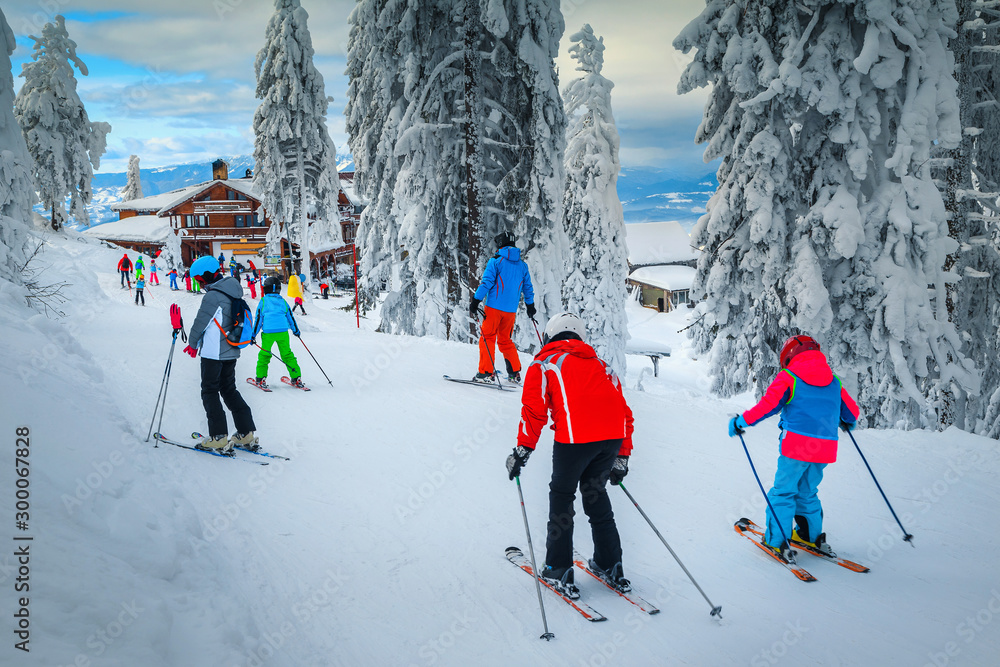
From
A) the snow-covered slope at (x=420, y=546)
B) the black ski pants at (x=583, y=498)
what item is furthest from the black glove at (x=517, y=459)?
the snow-covered slope at (x=420, y=546)

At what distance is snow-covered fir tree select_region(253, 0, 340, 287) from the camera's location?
1155 inches

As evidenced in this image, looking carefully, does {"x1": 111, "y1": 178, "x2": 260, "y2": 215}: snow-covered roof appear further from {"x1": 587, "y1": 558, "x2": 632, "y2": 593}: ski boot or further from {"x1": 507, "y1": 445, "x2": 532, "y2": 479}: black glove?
{"x1": 587, "y1": 558, "x2": 632, "y2": 593}: ski boot

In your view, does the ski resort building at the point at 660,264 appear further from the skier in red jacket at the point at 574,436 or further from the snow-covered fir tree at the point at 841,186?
the skier in red jacket at the point at 574,436

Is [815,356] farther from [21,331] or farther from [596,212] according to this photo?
[596,212]

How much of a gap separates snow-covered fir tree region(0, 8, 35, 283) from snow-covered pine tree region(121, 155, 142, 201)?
62.2 meters

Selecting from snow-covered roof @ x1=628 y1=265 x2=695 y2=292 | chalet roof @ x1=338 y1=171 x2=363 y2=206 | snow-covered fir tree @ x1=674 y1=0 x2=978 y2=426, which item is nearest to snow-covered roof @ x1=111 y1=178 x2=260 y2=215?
chalet roof @ x1=338 y1=171 x2=363 y2=206

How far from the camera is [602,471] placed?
388 centimetres

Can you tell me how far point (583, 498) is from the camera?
3.90 m

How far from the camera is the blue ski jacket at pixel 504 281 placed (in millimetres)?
8578

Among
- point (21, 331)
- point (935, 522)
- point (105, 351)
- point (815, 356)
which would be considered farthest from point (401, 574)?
point (105, 351)

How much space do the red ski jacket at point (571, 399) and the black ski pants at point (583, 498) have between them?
10 cm

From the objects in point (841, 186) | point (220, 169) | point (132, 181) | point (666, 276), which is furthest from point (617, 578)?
point (132, 181)

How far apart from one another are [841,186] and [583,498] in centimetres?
875

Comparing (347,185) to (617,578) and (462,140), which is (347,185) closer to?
(462,140)
